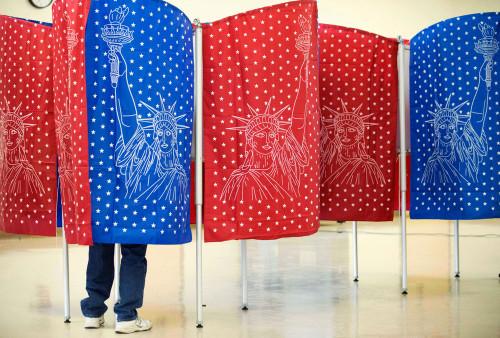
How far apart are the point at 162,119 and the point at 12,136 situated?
2.69 ft

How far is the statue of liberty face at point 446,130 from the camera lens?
3.80 m

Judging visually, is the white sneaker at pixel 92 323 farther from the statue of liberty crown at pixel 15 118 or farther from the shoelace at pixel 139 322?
the statue of liberty crown at pixel 15 118

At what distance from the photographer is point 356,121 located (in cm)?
382

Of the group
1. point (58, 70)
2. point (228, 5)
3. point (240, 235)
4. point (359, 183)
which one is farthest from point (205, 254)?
point (228, 5)

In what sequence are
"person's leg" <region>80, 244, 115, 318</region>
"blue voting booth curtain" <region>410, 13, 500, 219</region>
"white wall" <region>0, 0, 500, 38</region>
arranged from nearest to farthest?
"person's leg" <region>80, 244, 115, 318</region>, "blue voting booth curtain" <region>410, 13, 500, 219</region>, "white wall" <region>0, 0, 500, 38</region>

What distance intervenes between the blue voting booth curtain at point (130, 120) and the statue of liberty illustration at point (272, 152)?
0.35m

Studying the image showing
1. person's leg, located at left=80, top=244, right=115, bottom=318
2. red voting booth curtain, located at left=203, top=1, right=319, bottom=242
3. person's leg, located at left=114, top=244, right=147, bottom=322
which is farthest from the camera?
red voting booth curtain, located at left=203, top=1, right=319, bottom=242

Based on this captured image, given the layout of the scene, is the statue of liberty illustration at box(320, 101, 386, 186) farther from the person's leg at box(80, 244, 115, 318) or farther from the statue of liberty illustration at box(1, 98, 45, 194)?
the statue of liberty illustration at box(1, 98, 45, 194)

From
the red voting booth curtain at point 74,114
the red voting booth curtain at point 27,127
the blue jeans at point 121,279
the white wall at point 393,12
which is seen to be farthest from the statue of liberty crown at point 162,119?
the white wall at point 393,12

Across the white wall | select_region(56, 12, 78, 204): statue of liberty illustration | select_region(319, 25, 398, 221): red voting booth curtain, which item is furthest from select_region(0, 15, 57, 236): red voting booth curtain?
the white wall

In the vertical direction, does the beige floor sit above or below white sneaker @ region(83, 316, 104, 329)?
below

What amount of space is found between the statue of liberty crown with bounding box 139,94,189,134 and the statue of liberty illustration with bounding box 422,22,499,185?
1554mm

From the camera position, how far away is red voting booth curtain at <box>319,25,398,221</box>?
12.4ft

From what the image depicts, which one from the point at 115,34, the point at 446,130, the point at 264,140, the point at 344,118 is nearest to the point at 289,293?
the point at 344,118
